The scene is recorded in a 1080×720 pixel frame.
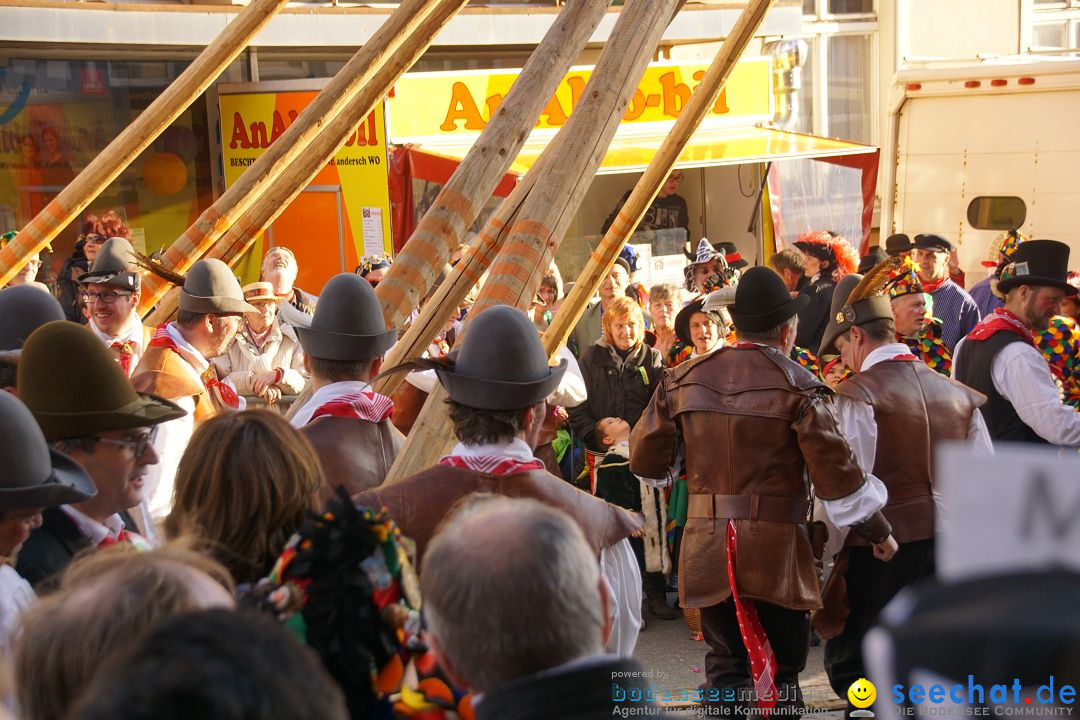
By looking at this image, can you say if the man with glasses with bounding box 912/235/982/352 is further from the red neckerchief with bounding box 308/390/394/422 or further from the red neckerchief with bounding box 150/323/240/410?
the red neckerchief with bounding box 308/390/394/422

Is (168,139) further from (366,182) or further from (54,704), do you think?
(54,704)

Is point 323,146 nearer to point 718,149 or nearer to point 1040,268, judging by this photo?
point 1040,268

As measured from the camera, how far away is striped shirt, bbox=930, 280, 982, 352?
7403 millimetres

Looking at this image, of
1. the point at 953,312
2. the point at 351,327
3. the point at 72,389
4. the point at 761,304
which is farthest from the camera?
the point at 953,312

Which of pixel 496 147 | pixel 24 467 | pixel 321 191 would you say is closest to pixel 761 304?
pixel 496 147

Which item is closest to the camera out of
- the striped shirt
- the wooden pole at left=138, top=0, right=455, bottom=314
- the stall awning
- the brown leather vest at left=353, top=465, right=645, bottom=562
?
the brown leather vest at left=353, top=465, right=645, bottom=562

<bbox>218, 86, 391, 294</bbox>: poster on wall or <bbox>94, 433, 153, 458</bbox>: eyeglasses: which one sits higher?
<bbox>218, 86, 391, 294</bbox>: poster on wall

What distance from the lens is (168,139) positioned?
35.3 feet

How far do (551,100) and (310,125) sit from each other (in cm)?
625

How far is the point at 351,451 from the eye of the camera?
3.60 m

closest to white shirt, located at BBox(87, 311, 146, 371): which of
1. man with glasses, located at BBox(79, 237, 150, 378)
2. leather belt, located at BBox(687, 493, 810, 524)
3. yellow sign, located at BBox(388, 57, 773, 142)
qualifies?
man with glasses, located at BBox(79, 237, 150, 378)

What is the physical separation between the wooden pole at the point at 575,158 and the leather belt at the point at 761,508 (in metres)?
1.41

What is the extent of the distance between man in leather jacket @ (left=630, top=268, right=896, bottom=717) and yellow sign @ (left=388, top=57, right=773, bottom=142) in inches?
219

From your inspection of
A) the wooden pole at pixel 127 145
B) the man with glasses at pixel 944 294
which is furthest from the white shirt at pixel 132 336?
the man with glasses at pixel 944 294
